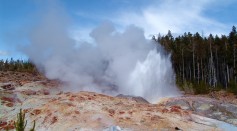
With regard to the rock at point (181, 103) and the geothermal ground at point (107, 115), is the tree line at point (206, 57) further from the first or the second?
the geothermal ground at point (107, 115)

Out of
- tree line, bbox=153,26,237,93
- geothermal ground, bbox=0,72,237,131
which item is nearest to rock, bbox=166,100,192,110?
geothermal ground, bbox=0,72,237,131

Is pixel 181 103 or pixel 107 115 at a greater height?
pixel 181 103

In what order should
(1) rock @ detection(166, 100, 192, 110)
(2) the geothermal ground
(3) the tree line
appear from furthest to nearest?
(3) the tree line → (1) rock @ detection(166, 100, 192, 110) → (2) the geothermal ground

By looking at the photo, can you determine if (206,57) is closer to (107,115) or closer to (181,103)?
(181,103)

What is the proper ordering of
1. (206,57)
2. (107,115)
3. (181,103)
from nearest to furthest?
(107,115)
(181,103)
(206,57)

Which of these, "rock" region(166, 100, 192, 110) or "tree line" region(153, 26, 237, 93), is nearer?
"rock" region(166, 100, 192, 110)

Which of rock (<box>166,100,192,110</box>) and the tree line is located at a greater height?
the tree line

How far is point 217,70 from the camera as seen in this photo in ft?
284

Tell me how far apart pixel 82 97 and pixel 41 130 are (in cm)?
622

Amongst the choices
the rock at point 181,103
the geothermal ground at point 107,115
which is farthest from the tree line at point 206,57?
the geothermal ground at point 107,115

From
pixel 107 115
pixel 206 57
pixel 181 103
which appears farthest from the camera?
pixel 206 57

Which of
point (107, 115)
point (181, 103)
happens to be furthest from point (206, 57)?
point (107, 115)

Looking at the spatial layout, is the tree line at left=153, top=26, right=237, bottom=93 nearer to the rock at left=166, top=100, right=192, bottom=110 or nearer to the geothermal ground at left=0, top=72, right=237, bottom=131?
the rock at left=166, top=100, right=192, bottom=110

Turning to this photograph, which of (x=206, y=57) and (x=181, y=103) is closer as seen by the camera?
(x=181, y=103)
